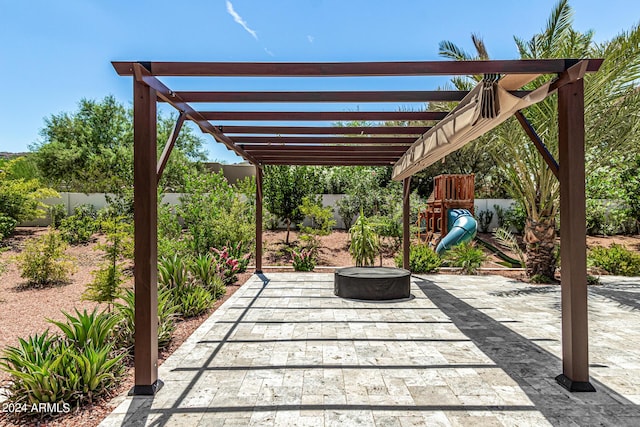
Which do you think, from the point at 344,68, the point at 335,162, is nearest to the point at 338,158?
the point at 335,162

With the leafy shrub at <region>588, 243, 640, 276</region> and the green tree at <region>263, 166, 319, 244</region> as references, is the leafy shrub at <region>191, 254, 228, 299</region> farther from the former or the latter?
the leafy shrub at <region>588, 243, 640, 276</region>

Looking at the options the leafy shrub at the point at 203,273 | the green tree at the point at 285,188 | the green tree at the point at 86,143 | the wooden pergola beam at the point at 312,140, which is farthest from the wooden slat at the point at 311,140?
the green tree at the point at 86,143

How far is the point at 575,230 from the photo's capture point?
3016 mm

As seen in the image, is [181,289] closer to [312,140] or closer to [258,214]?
[312,140]

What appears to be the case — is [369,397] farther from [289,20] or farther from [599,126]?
[289,20]

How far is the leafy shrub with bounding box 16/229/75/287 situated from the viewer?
24.5ft

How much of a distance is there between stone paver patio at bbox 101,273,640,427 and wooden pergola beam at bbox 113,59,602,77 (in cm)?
259

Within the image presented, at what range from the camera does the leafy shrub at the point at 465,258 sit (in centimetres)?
942

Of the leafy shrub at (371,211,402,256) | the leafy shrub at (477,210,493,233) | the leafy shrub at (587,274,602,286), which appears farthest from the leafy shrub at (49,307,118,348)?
the leafy shrub at (477,210,493,233)

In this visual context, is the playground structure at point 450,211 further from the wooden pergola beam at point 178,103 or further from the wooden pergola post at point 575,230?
the wooden pergola post at point 575,230

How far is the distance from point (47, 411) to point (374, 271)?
532 cm

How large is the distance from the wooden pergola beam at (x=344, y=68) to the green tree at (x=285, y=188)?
9.06 meters

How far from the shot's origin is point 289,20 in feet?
27.2

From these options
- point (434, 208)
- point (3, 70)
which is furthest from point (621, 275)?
point (3, 70)
